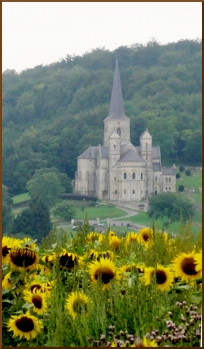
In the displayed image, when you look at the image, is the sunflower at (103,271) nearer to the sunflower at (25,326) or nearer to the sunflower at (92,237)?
the sunflower at (25,326)

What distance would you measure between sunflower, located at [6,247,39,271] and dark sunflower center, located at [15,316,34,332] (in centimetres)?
33

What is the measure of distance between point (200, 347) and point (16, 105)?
28.1ft

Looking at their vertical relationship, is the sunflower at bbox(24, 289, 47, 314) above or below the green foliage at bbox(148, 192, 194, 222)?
below

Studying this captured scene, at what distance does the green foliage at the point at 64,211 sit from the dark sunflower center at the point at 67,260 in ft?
18.0

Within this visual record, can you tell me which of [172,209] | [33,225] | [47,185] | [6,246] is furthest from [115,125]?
[6,246]

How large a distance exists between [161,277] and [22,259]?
1.56 feet

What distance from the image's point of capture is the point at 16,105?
32.2ft

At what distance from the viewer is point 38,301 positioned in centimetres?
189

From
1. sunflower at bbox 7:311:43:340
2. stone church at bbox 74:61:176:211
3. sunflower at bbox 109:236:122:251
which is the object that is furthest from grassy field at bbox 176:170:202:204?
stone church at bbox 74:61:176:211

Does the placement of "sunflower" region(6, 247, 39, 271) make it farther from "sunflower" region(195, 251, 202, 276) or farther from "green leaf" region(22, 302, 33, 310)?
"sunflower" region(195, 251, 202, 276)

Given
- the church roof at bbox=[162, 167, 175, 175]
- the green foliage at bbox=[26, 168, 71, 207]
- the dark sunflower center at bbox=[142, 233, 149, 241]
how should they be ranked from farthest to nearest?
the church roof at bbox=[162, 167, 175, 175]
the green foliage at bbox=[26, 168, 71, 207]
the dark sunflower center at bbox=[142, 233, 149, 241]

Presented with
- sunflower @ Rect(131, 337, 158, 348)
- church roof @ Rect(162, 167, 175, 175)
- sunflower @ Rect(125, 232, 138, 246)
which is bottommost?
sunflower @ Rect(131, 337, 158, 348)

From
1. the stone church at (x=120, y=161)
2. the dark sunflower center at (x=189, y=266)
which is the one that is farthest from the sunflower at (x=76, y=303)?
the stone church at (x=120, y=161)

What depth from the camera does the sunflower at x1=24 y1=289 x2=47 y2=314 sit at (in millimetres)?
1881
